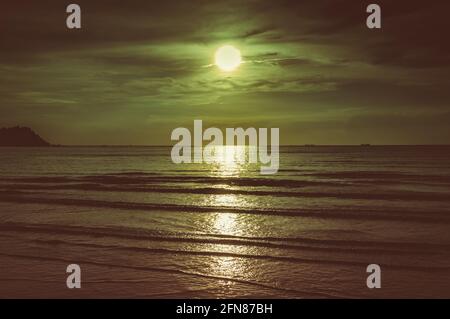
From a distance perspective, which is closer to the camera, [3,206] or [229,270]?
[229,270]

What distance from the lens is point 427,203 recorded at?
75.5 ft

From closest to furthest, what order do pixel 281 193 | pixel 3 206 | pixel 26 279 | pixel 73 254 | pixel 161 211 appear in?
pixel 26 279 → pixel 73 254 → pixel 161 211 → pixel 3 206 → pixel 281 193

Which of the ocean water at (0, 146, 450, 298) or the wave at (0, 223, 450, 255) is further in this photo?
the wave at (0, 223, 450, 255)

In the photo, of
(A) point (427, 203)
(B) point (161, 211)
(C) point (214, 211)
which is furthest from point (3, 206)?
(A) point (427, 203)

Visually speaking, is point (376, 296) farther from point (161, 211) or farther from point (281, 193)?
point (281, 193)

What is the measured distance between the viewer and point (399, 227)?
15906mm

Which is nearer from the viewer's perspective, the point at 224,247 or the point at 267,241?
the point at 224,247

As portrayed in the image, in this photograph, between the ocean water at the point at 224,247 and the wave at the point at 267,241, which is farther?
the wave at the point at 267,241

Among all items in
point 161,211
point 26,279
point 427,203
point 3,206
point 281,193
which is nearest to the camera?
point 26,279
